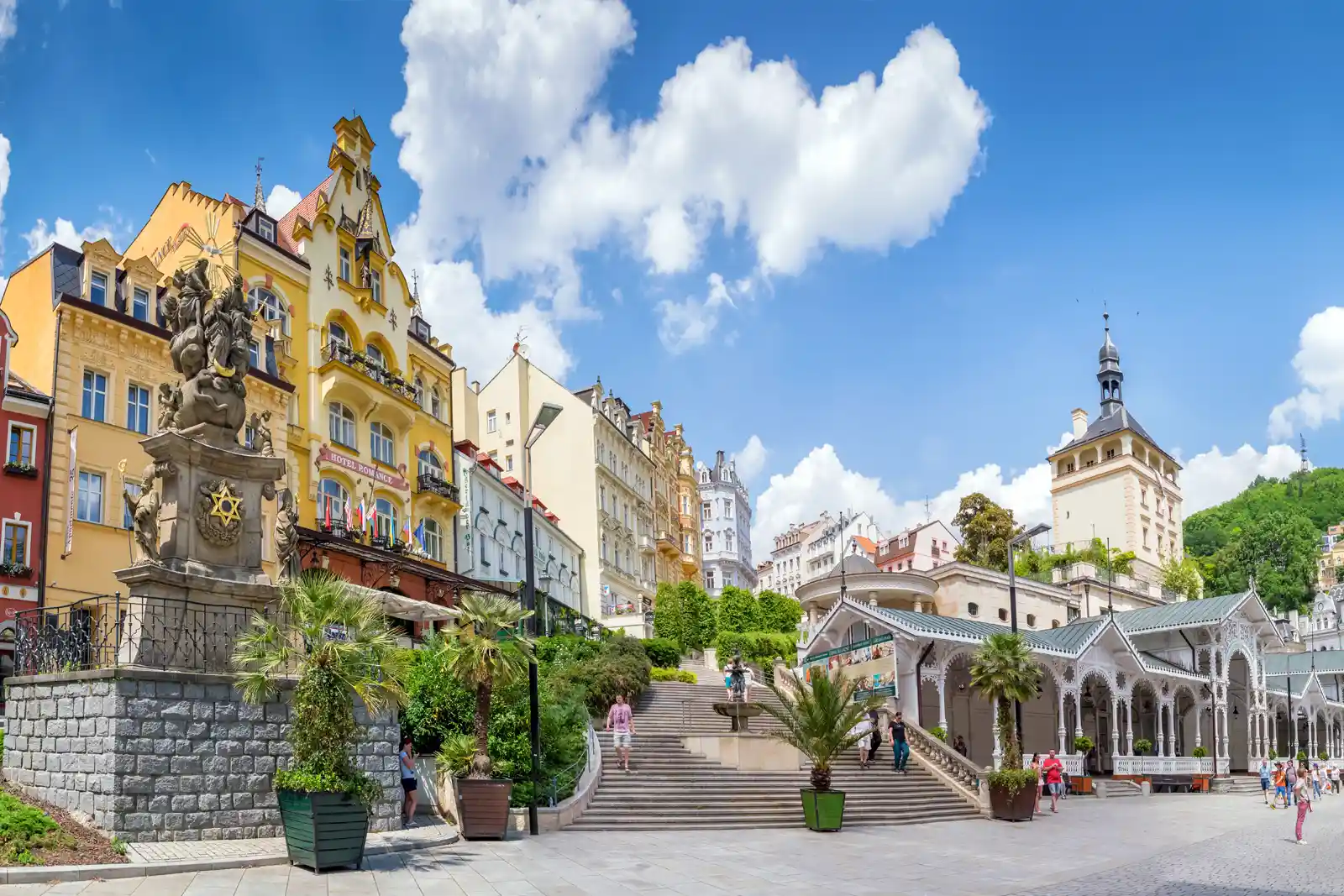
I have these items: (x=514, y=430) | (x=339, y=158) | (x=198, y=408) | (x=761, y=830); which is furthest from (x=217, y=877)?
(x=514, y=430)

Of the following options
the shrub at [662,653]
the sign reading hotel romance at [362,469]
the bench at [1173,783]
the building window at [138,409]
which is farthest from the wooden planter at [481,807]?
the bench at [1173,783]

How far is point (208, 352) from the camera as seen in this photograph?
62.0 feet

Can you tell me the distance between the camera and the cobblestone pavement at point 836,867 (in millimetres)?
14391

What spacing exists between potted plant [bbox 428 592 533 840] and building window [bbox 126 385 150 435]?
15.1 metres

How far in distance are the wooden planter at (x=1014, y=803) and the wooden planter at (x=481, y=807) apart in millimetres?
13252

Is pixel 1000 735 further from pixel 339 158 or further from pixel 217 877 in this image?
pixel 339 158

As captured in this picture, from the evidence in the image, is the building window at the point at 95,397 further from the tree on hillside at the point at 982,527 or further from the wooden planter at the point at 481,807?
the tree on hillside at the point at 982,527

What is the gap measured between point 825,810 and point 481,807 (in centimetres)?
736

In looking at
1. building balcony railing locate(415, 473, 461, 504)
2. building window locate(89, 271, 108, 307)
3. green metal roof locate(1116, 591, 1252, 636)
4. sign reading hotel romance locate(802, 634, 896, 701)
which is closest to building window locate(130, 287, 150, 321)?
building window locate(89, 271, 108, 307)

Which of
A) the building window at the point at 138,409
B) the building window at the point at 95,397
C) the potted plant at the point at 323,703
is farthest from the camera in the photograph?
the building window at the point at 138,409

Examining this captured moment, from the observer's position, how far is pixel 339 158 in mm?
40656

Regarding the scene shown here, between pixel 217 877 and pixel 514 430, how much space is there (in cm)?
5069

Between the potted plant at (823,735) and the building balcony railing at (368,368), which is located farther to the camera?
the building balcony railing at (368,368)

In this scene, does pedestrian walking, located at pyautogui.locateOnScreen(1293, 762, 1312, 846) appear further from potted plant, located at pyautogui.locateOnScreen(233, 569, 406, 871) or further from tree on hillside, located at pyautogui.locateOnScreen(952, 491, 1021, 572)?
tree on hillside, located at pyautogui.locateOnScreen(952, 491, 1021, 572)
